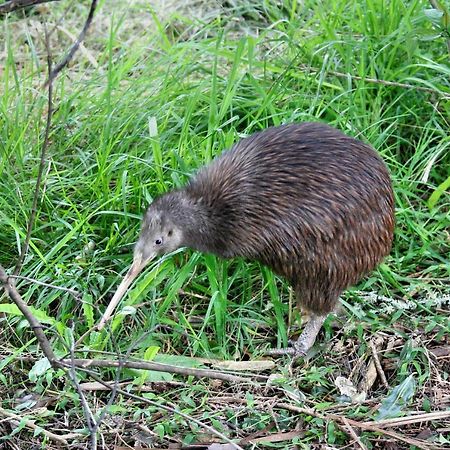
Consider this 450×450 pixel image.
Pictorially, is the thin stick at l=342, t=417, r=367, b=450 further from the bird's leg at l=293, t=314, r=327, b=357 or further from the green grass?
the bird's leg at l=293, t=314, r=327, b=357

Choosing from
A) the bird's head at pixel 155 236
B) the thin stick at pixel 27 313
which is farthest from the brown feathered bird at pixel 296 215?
the thin stick at pixel 27 313

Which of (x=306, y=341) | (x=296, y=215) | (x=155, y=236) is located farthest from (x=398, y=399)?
(x=155, y=236)

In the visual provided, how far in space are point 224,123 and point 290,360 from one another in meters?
1.12

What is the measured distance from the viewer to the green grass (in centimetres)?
334

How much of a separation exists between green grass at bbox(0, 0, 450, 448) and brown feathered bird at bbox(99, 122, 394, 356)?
213 millimetres

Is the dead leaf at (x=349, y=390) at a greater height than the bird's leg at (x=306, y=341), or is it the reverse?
the bird's leg at (x=306, y=341)

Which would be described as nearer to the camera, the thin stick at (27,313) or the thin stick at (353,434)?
the thin stick at (27,313)

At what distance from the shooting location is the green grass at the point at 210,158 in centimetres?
334

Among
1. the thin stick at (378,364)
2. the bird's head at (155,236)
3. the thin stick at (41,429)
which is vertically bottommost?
the thin stick at (378,364)

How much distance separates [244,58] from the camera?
427 centimetres

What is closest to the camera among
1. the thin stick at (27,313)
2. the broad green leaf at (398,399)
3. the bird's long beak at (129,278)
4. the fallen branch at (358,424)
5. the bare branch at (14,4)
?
the bare branch at (14,4)

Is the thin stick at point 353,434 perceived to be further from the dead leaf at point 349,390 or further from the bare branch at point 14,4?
the bare branch at point 14,4

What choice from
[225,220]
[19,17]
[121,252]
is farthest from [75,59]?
[225,220]

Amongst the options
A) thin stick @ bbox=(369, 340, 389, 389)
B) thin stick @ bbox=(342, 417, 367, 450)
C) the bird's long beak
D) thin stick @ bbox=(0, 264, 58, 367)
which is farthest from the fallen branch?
thin stick @ bbox=(0, 264, 58, 367)
